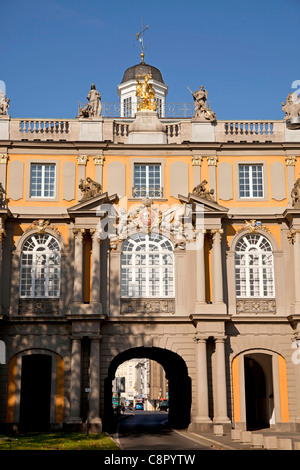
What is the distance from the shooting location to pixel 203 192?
39.5 m

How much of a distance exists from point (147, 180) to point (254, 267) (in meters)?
7.09

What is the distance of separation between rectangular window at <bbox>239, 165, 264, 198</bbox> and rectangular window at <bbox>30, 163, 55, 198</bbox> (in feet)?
32.2

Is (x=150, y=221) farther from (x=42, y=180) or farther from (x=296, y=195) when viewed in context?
(x=296, y=195)

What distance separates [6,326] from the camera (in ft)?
127

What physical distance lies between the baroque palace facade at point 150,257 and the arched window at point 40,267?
6 cm

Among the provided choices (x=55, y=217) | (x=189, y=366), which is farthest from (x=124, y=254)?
(x=189, y=366)

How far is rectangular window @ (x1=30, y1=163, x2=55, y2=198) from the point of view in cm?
4056

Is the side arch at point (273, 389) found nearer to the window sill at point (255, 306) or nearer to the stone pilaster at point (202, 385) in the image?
the stone pilaster at point (202, 385)

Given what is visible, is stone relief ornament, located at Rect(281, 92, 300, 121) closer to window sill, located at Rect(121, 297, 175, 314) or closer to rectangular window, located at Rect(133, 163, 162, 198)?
rectangular window, located at Rect(133, 163, 162, 198)

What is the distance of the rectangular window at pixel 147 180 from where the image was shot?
4062 centimetres

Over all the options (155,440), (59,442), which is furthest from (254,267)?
(59,442)

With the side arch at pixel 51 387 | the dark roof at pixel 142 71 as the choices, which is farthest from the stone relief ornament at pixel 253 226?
the dark roof at pixel 142 71

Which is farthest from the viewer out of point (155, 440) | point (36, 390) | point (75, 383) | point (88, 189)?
point (36, 390)

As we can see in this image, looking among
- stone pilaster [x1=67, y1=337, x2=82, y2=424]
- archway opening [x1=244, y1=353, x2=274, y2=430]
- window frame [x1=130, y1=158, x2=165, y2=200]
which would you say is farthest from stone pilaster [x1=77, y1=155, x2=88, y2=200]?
archway opening [x1=244, y1=353, x2=274, y2=430]
